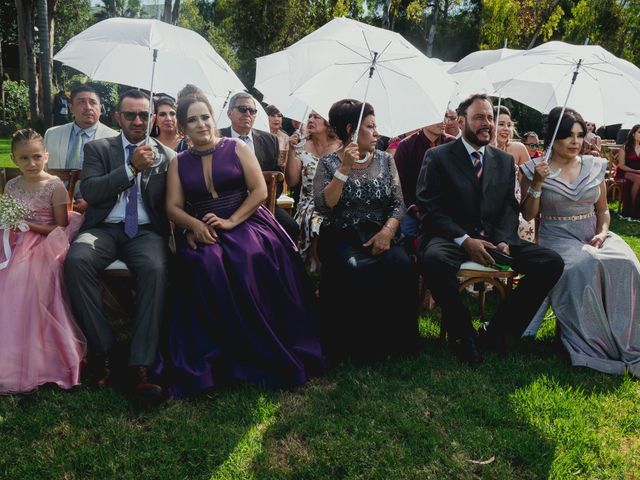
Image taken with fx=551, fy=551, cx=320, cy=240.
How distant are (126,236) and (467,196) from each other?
2.85 meters

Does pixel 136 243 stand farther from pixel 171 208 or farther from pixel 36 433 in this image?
pixel 36 433

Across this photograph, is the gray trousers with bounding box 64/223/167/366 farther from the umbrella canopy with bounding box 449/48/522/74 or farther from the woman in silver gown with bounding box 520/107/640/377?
the umbrella canopy with bounding box 449/48/522/74

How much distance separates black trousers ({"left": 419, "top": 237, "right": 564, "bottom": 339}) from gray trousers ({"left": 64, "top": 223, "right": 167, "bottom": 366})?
2124mm

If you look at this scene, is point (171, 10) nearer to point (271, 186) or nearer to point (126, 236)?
point (271, 186)

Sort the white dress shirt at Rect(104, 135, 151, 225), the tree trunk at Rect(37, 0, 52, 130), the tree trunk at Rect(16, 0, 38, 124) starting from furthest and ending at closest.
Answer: the tree trunk at Rect(16, 0, 38, 124) → the tree trunk at Rect(37, 0, 52, 130) → the white dress shirt at Rect(104, 135, 151, 225)

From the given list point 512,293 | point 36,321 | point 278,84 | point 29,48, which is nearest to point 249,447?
point 36,321

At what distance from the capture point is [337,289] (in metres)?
4.46

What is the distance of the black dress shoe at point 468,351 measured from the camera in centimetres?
429

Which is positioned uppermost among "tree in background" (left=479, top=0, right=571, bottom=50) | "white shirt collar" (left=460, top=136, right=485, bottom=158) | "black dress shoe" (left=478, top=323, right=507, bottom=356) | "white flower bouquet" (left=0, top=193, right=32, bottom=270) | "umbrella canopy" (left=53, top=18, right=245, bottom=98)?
"tree in background" (left=479, top=0, right=571, bottom=50)

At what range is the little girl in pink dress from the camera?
381 cm

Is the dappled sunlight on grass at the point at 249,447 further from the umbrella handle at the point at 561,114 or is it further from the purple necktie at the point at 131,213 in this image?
the umbrella handle at the point at 561,114

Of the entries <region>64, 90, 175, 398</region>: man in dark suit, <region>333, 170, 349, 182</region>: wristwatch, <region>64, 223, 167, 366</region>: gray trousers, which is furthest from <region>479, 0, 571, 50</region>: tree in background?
<region>64, 223, 167, 366</region>: gray trousers

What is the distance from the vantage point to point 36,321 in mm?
3904

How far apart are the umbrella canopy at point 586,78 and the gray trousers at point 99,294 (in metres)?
3.39
